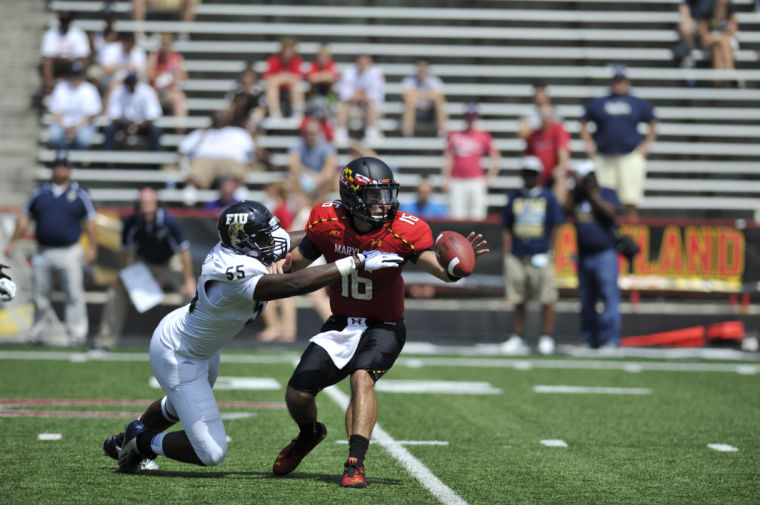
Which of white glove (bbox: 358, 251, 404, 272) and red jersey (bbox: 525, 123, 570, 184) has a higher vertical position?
red jersey (bbox: 525, 123, 570, 184)

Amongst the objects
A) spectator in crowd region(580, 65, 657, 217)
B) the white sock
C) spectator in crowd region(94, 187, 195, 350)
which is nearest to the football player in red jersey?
the white sock

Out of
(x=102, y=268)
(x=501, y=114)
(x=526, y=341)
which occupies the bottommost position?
(x=526, y=341)

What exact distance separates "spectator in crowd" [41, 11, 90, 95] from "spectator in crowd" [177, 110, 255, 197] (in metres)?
3.07

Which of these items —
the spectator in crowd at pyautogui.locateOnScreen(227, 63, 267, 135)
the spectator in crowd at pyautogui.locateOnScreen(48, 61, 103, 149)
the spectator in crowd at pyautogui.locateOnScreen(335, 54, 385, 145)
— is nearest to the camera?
the spectator in crowd at pyautogui.locateOnScreen(227, 63, 267, 135)

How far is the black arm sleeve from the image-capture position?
610cm

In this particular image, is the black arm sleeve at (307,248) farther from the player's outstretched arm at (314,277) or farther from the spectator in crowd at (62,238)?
the spectator in crowd at (62,238)

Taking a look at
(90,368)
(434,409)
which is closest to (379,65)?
(90,368)

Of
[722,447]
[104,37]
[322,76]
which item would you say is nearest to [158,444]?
[722,447]

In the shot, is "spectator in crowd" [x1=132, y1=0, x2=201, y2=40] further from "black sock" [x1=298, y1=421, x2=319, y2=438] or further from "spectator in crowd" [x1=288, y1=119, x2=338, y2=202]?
"black sock" [x1=298, y1=421, x2=319, y2=438]

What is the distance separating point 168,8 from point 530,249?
943 cm

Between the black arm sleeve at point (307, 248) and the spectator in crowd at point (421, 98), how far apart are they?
442 inches

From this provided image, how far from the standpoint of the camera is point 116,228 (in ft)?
43.8

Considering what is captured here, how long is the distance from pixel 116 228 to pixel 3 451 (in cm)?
730

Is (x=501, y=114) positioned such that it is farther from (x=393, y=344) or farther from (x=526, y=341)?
(x=393, y=344)
